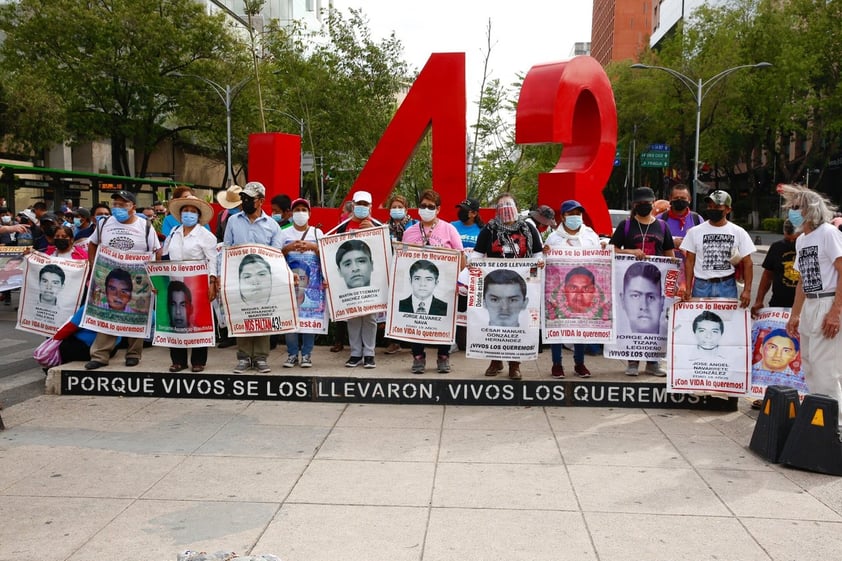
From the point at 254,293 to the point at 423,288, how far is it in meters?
1.72

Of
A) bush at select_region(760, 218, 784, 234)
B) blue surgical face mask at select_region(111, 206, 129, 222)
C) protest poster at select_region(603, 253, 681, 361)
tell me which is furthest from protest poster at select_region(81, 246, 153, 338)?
bush at select_region(760, 218, 784, 234)

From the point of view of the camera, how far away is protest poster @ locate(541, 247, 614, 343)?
7.83 m

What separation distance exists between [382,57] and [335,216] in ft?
30.8

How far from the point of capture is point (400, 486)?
5285 millimetres

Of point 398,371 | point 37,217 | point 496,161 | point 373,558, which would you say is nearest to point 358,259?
point 398,371

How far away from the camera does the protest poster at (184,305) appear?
316 inches

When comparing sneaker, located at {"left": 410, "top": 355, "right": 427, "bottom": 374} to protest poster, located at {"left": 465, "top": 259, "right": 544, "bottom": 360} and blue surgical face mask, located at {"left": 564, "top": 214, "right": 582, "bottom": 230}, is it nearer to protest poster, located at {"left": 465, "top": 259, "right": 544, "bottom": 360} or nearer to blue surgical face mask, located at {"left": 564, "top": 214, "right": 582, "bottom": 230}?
protest poster, located at {"left": 465, "top": 259, "right": 544, "bottom": 360}

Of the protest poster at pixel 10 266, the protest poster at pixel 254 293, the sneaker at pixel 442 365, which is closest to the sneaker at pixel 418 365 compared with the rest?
the sneaker at pixel 442 365

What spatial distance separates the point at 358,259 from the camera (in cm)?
838

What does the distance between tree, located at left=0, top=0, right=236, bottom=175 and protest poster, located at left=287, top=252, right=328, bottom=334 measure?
95.3 feet

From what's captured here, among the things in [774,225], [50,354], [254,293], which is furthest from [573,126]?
[774,225]

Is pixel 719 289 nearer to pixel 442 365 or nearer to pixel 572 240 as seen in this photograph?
pixel 572 240

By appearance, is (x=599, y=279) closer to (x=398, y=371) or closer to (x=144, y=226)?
(x=398, y=371)

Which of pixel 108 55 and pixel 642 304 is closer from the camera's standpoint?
pixel 642 304
